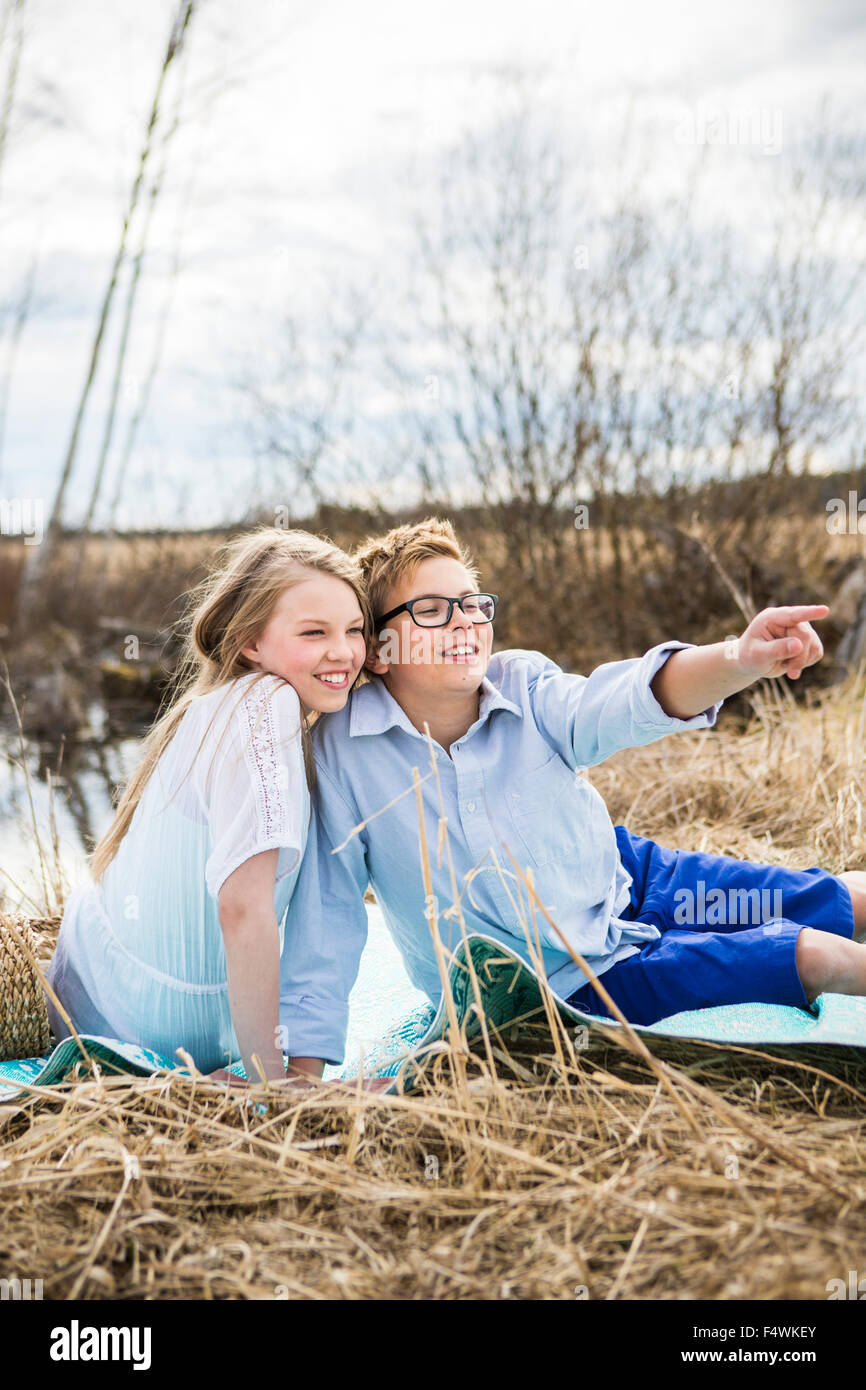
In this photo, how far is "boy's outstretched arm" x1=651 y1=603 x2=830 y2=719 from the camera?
5.91 feet

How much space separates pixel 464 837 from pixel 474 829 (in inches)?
1.1

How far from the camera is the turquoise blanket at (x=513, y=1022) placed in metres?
1.84

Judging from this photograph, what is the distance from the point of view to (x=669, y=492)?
23.4 ft

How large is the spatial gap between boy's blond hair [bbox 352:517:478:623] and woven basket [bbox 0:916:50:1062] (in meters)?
0.99

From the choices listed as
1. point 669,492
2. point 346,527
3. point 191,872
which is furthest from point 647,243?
point 191,872

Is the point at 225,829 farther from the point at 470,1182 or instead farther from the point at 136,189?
the point at 136,189

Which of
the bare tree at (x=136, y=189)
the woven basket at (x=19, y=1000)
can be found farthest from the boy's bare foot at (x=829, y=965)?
the bare tree at (x=136, y=189)

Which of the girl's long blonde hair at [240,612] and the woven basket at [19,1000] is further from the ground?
the girl's long blonde hair at [240,612]

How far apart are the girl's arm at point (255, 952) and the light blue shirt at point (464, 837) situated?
0.17 meters

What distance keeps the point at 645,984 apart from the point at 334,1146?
28.0 inches

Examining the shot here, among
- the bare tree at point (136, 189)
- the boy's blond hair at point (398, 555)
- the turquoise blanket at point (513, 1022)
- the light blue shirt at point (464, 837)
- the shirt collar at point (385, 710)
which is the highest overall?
the bare tree at point (136, 189)

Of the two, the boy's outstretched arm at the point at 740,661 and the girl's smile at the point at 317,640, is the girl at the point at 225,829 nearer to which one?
the girl's smile at the point at 317,640

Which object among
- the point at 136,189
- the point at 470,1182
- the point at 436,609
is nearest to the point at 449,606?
the point at 436,609

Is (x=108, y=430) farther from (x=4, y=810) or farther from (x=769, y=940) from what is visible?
(x=769, y=940)
